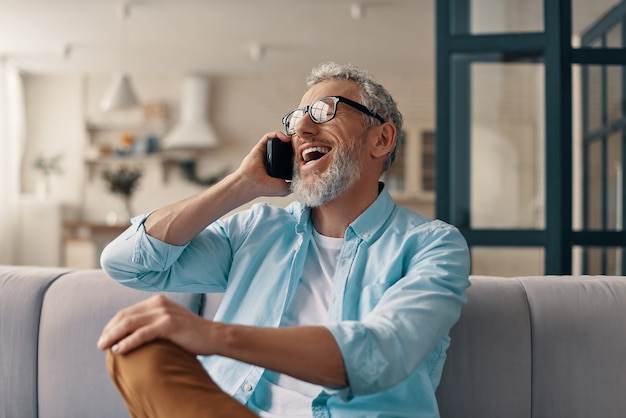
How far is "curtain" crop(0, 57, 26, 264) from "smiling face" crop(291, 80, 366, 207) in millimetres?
6808

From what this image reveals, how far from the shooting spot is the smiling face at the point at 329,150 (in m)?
1.67

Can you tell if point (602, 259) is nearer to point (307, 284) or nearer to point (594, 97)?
point (594, 97)

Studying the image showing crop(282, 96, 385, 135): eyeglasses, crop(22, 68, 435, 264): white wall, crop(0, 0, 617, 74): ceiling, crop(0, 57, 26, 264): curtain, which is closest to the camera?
crop(282, 96, 385, 135): eyeglasses

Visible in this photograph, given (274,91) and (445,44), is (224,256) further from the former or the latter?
(274,91)

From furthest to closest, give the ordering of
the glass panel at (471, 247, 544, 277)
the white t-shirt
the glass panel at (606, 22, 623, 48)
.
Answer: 1. the glass panel at (471, 247, 544, 277)
2. the glass panel at (606, 22, 623, 48)
3. the white t-shirt

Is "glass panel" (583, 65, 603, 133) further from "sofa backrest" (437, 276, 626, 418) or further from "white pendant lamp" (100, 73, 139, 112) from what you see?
"white pendant lamp" (100, 73, 139, 112)

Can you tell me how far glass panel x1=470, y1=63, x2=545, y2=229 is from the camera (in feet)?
9.86

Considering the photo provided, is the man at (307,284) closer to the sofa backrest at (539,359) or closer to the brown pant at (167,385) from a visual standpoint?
the brown pant at (167,385)

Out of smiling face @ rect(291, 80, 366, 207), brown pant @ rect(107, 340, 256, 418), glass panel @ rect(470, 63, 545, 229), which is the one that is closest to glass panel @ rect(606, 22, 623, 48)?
glass panel @ rect(470, 63, 545, 229)

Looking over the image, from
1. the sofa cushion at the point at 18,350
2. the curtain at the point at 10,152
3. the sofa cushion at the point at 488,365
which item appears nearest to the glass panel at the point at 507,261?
the sofa cushion at the point at 488,365

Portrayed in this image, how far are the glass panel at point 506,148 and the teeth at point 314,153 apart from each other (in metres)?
1.46

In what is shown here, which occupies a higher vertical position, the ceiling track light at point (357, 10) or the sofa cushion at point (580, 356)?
the ceiling track light at point (357, 10)

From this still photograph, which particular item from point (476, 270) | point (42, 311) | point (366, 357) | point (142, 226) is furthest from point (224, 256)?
point (476, 270)

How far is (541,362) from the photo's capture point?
165 centimetres
